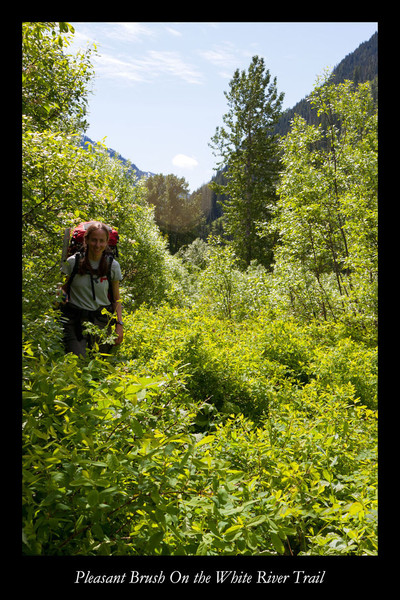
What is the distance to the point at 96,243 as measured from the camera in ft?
14.6

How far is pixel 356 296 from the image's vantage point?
9.76 metres

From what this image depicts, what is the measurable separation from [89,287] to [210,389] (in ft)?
6.97

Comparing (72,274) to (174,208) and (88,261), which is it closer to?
(88,261)

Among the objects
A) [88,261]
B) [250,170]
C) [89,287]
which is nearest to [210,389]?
[89,287]

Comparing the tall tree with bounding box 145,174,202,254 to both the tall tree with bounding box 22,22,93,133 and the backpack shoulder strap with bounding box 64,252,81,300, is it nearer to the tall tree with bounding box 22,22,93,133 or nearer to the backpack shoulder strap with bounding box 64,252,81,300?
the tall tree with bounding box 22,22,93,133

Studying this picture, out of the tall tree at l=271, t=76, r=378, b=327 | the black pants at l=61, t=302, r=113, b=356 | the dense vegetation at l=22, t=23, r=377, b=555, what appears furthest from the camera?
the tall tree at l=271, t=76, r=378, b=327

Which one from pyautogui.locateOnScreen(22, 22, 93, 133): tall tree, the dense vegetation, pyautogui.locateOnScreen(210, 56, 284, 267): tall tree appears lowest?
the dense vegetation

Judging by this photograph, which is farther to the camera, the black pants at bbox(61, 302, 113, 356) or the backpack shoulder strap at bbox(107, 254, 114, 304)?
the backpack shoulder strap at bbox(107, 254, 114, 304)

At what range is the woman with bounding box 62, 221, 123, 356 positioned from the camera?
170 inches

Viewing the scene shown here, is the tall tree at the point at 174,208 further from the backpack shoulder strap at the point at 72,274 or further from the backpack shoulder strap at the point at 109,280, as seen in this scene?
the backpack shoulder strap at the point at 72,274

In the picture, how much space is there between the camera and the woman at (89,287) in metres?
4.33

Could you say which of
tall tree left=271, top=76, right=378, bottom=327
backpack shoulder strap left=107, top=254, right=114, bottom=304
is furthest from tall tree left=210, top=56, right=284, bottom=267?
backpack shoulder strap left=107, top=254, right=114, bottom=304

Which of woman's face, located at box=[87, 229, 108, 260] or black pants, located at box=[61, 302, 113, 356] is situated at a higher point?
woman's face, located at box=[87, 229, 108, 260]
